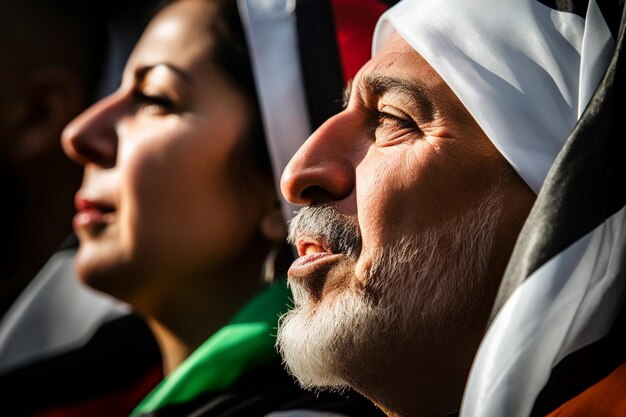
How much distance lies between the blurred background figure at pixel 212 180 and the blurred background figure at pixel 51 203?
741mm

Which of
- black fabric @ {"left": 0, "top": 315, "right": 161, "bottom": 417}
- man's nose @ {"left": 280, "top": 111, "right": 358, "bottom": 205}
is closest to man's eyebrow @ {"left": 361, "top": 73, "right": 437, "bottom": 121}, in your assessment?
man's nose @ {"left": 280, "top": 111, "right": 358, "bottom": 205}

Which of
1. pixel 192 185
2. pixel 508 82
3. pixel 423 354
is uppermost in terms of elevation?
pixel 508 82

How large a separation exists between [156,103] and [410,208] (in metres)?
1.24

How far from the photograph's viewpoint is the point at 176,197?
2859 millimetres

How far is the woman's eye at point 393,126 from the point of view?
205cm

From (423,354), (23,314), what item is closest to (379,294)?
(423,354)

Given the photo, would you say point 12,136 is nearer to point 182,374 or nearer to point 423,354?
point 182,374

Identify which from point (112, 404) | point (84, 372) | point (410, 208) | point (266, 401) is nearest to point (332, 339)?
point (410, 208)

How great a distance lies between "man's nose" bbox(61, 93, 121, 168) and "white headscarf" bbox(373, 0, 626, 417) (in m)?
1.03

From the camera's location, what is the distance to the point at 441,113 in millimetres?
2018

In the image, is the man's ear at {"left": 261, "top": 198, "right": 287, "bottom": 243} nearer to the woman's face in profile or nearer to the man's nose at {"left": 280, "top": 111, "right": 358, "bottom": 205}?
the woman's face in profile

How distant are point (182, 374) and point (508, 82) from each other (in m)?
1.28

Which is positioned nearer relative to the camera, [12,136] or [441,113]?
[441,113]

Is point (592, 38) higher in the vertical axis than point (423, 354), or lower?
higher
